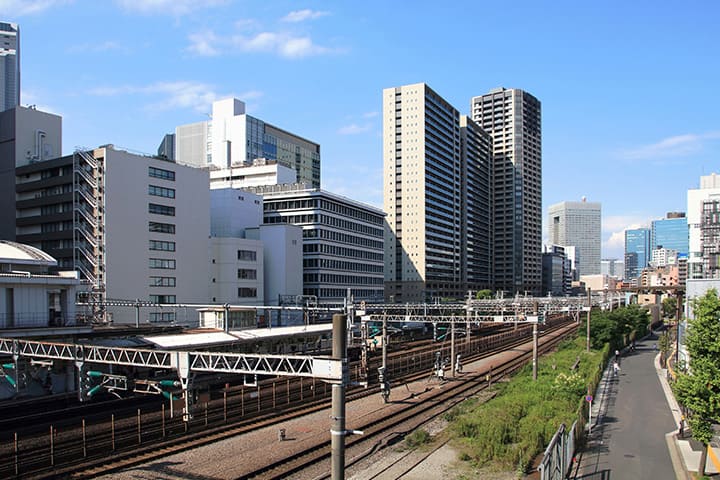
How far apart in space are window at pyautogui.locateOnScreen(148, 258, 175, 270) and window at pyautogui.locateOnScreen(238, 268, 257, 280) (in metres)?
10.1

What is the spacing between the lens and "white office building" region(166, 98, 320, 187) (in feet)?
459

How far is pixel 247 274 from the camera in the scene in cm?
7812

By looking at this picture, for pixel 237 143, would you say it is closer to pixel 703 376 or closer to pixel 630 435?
pixel 630 435

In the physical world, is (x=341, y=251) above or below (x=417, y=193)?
below

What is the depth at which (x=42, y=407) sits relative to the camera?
109 ft

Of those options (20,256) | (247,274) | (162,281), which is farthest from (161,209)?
(20,256)

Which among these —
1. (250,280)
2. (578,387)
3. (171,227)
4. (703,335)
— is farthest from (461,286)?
(703,335)

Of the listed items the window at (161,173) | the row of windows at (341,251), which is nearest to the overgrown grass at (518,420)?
the window at (161,173)

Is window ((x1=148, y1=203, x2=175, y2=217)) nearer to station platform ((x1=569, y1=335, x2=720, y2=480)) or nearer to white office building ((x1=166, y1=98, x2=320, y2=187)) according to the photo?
station platform ((x1=569, y1=335, x2=720, y2=480))

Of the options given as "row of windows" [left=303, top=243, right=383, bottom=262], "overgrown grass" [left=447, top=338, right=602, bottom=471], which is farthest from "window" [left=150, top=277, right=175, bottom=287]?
"overgrown grass" [left=447, top=338, right=602, bottom=471]

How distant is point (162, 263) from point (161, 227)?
13.8 ft

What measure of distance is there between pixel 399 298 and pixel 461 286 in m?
31.1

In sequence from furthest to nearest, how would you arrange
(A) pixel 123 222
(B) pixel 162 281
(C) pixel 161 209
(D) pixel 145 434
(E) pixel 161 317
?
(C) pixel 161 209
(B) pixel 162 281
(E) pixel 161 317
(A) pixel 123 222
(D) pixel 145 434

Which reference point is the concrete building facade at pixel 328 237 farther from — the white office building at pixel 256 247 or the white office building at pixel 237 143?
the white office building at pixel 237 143
